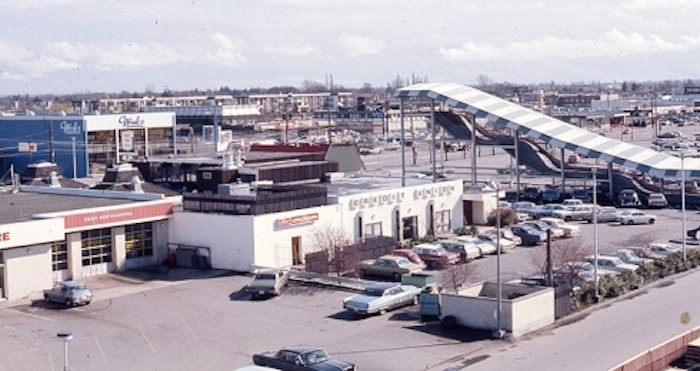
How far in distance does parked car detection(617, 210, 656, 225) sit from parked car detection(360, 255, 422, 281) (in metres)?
11.4

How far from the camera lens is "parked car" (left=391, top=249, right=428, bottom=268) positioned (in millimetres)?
24750

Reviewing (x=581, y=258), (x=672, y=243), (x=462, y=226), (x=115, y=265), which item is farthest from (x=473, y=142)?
(x=115, y=265)

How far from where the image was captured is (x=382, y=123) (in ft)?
311

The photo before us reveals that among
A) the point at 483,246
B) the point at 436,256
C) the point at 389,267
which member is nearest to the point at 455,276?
the point at 389,267

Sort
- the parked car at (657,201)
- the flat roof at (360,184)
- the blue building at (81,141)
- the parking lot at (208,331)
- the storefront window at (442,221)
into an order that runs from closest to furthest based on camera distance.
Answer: the parking lot at (208,331), the flat roof at (360,184), the storefront window at (442,221), the parked car at (657,201), the blue building at (81,141)

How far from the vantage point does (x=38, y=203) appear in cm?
2738

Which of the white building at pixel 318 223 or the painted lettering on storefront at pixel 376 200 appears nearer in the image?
the white building at pixel 318 223

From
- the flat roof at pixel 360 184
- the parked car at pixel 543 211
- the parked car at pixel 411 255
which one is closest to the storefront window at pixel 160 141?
the flat roof at pixel 360 184

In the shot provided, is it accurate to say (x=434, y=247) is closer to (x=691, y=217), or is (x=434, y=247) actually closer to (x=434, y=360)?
(x=434, y=360)

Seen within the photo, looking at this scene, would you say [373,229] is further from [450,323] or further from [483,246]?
[450,323]

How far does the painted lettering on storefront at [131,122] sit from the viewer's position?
153ft

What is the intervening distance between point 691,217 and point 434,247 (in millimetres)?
12288

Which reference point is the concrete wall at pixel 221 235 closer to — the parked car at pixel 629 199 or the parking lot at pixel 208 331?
the parking lot at pixel 208 331

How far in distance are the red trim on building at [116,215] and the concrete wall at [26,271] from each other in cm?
116
